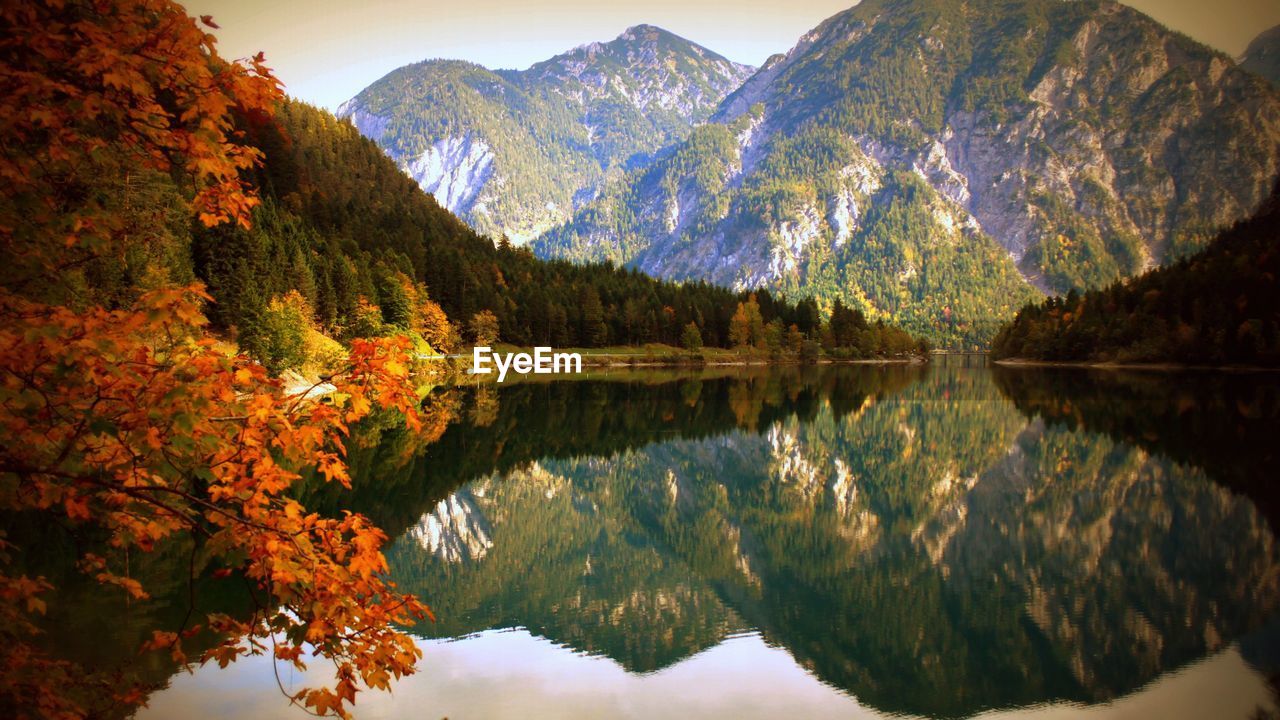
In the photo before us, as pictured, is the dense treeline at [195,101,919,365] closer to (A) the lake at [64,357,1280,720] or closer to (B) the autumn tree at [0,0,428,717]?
(A) the lake at [64,357,1280,720]

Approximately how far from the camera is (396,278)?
10838 centimetres

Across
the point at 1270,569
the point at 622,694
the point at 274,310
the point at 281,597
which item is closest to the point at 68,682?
the point at 281,597

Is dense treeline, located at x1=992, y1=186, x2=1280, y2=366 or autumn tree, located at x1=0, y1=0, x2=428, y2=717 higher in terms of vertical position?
dense treeline, located at x1=992, y1=186, x2=1280, y2=366

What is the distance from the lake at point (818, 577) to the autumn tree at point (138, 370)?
255 inches

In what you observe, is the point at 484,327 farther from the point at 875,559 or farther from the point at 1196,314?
the point at 1196,314

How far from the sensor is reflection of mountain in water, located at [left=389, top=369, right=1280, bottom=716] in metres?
14.4

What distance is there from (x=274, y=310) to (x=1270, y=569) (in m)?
65.0

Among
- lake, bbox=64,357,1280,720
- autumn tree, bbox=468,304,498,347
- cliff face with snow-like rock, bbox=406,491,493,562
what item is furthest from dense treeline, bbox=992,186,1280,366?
cliff face with snow-like rock, bbox=406,491,493,562

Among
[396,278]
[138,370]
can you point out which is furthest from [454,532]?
[396,278]

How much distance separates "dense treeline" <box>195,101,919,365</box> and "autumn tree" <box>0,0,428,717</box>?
5869cm

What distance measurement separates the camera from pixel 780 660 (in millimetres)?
14125

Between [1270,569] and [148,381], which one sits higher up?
[148,381]

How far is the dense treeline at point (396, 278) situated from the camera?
77500 mm

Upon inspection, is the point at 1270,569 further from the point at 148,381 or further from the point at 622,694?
the point at 148,381
